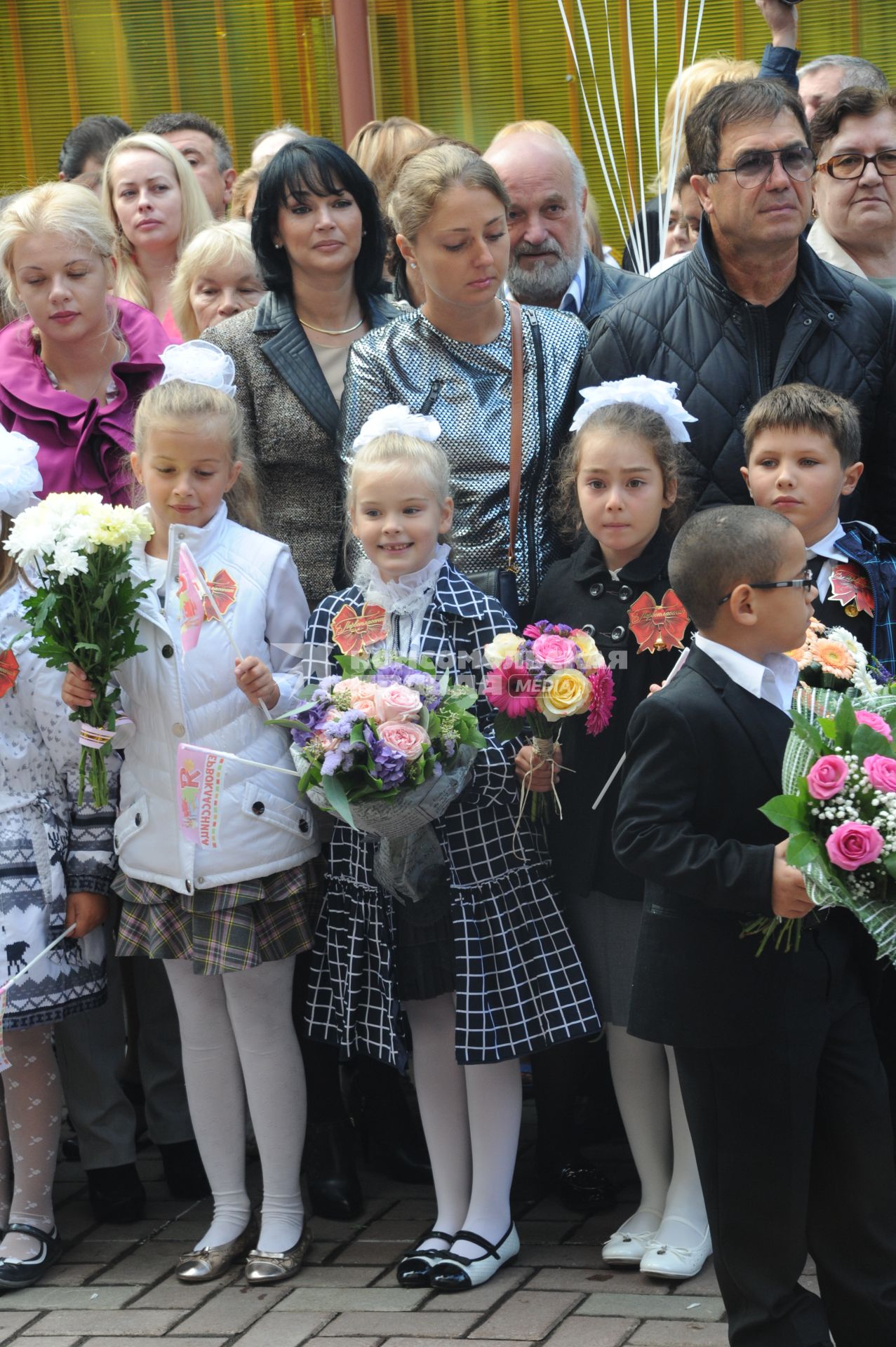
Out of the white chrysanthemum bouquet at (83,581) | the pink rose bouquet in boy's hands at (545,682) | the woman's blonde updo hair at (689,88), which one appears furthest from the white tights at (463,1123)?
the woman's blonde updo hair at (689,88)

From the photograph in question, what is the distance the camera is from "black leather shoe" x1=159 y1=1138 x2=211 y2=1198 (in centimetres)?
440

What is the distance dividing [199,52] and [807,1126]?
6.39 m

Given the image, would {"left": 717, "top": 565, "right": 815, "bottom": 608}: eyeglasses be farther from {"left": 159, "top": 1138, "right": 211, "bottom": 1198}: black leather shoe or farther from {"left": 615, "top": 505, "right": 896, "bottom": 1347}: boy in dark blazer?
{"left": 159, "top": 1138, "right": 211, "bottom": 1198}: black leather shoe

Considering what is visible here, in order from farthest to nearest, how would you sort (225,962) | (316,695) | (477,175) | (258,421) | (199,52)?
(199,52) → (258,421) → (477,175) → (225,962) → (316,695)

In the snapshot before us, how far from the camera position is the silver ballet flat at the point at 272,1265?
12.6 ft

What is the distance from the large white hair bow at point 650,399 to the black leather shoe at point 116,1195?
2350 millimetres

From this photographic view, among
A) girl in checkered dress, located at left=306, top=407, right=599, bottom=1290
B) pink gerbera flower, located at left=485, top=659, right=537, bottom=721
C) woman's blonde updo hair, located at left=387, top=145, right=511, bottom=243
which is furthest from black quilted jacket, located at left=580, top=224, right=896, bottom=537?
pink gerbera flower, located at left=485, top=659, right=537, bottom=721

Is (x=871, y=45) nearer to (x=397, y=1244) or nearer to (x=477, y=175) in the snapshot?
(x=477, y=175)

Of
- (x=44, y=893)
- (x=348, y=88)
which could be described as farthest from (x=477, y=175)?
(x=348, y=88)

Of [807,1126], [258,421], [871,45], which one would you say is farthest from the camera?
[871,45]

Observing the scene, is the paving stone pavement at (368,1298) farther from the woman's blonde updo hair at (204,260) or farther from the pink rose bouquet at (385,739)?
the woman's blonde updo hair at (204,260)

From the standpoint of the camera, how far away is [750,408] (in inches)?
155

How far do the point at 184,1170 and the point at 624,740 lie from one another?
1.74 m

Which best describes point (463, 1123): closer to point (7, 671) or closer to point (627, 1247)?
point (627, 1247)
